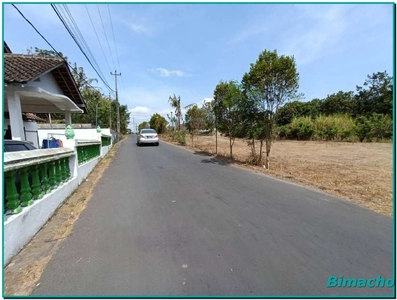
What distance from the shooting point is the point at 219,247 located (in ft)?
9.22

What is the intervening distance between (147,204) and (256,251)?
2566mm

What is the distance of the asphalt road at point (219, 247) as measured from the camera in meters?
2.15

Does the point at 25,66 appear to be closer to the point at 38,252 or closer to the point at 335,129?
the point at 38,252

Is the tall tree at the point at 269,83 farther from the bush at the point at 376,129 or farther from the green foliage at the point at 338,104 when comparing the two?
the green foliage at the point at 338,104

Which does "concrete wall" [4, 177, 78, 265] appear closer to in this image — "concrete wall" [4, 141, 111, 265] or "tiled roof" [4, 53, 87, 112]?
"concrete wall" [4, 141, 111, 265]

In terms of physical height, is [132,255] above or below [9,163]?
below

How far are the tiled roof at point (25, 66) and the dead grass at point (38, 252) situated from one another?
377 cm

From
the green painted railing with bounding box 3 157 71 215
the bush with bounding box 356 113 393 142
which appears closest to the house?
the green painted railing with bounding box 3 157 71 215

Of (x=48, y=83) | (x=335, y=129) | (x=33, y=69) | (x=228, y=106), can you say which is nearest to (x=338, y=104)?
(x=335, y=129)

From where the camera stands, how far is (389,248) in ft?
9.31

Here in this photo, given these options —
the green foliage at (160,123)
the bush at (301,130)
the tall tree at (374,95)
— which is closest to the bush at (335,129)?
the bush at (301,130)

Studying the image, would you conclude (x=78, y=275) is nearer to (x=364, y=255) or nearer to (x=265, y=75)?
(x=364, y=255)

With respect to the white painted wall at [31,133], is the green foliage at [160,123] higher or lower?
higher

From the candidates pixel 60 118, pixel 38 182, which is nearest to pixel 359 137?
pixel 38 182
